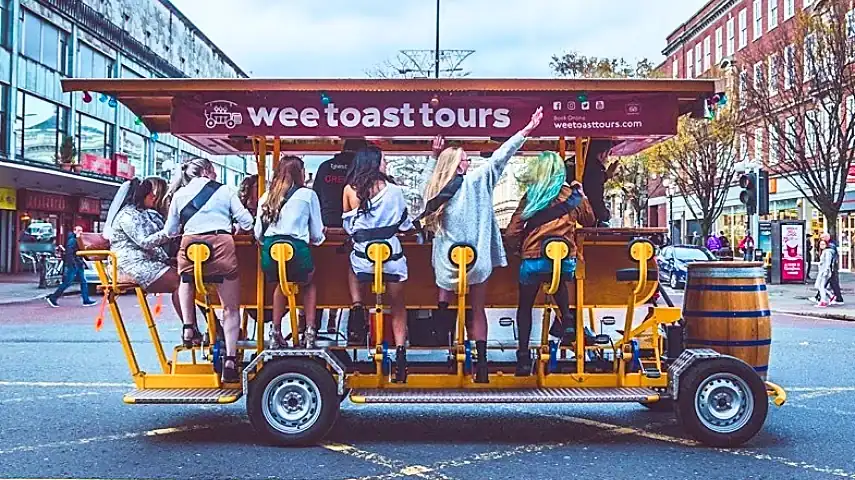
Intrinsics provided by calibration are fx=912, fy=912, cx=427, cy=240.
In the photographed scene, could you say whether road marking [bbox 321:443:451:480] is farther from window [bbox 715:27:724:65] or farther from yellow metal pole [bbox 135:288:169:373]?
window [bbox 715:27:724:65]

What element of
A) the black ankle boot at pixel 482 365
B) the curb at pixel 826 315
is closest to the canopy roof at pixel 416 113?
the black ankle boot at pixel 482 365

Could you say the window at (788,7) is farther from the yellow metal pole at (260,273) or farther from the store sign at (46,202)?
the yellow metal pole at (260,273)

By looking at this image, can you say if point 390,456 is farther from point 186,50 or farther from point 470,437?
point 186,50

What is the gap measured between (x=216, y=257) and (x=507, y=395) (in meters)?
2.24

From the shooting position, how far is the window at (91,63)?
115ft

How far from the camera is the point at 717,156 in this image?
35094 millimetres

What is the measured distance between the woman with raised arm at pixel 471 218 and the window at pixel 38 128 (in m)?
→ 27.0

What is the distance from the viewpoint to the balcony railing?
3384 centimetres

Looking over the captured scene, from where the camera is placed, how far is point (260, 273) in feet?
22.2

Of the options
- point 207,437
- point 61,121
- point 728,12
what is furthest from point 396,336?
point 728,12

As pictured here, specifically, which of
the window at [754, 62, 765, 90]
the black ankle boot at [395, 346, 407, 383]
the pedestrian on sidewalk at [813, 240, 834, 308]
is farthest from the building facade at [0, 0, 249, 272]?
the black ankle boot at [395, 346, 407, 383]

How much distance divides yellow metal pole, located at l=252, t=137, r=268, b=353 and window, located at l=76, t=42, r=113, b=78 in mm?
30221

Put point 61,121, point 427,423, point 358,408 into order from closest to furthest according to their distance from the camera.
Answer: point 427,423 → point 358,408 → point 61,121

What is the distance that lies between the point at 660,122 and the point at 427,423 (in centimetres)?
288
